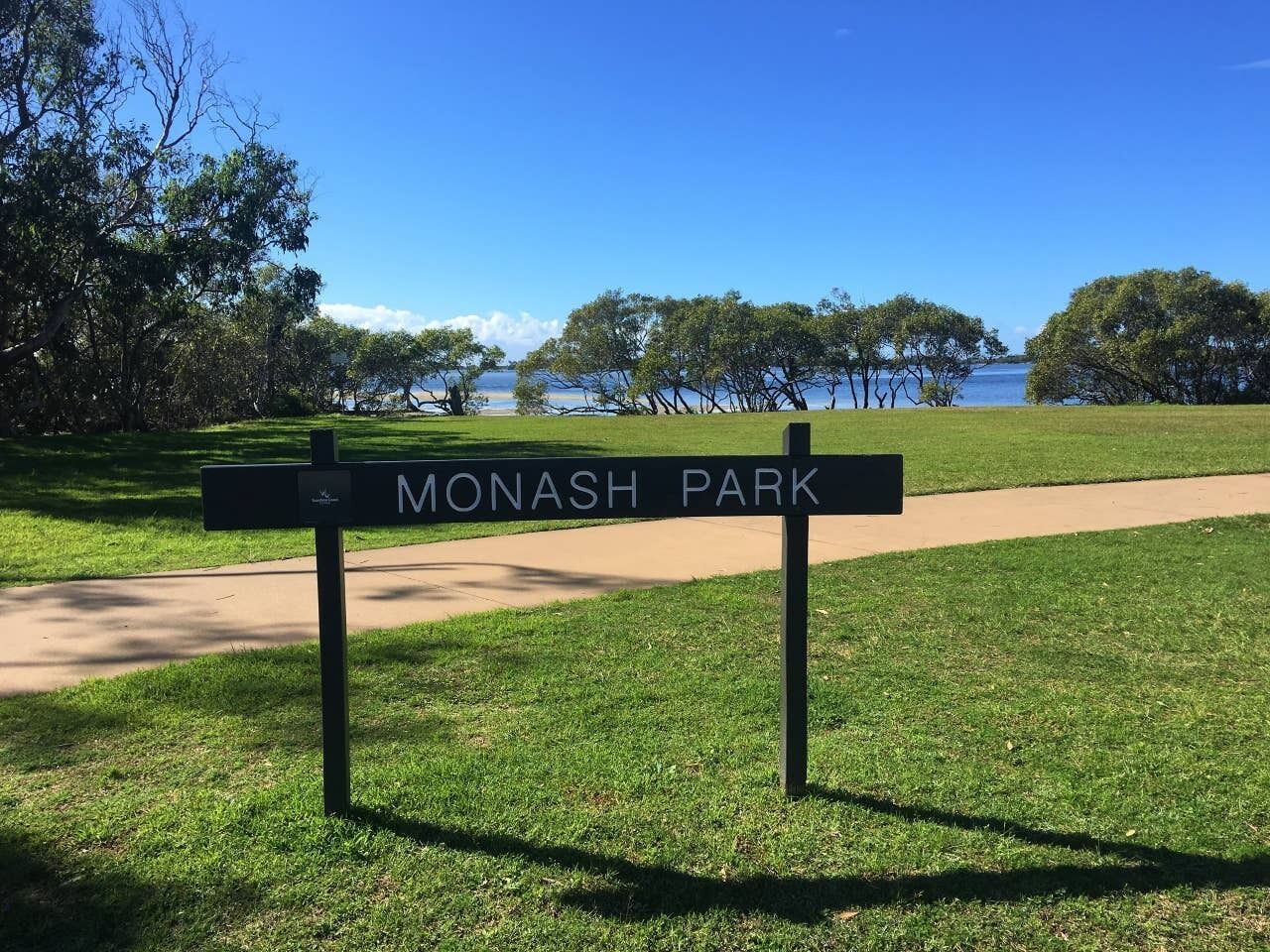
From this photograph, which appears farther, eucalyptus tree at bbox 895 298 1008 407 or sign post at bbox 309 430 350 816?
eucalyptus tree at bbox 895 298 1008 407

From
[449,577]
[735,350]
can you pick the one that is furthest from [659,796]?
[735,350]

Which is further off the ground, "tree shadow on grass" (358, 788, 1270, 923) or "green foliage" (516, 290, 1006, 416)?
"green foliage" (516, 290, 1006, 416)

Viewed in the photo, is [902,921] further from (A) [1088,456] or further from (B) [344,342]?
(B) [344,342]

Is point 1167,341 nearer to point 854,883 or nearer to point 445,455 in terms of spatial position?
point 445,455

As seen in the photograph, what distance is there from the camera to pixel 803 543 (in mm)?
3238

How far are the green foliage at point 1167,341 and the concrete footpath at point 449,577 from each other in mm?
36015

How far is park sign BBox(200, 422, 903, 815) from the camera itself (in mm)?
2934

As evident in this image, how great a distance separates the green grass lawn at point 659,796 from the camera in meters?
2.60

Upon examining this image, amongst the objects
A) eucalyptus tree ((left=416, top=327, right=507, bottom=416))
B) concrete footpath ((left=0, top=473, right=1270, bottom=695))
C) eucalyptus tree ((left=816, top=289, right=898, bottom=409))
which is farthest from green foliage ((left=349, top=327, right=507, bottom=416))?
concrete footpath ((left=0, top=473, right=1270, bottom=695))

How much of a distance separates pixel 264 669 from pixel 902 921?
3340 millimetres

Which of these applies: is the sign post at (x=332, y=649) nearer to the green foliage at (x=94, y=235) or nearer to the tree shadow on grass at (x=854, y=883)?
the tree shadow on grass at (x=854, y=883)

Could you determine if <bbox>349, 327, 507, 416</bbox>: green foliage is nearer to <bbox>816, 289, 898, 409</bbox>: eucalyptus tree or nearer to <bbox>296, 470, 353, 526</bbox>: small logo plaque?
<bbox>816, 289, 898, 409</bbox>: eucalyptus tree

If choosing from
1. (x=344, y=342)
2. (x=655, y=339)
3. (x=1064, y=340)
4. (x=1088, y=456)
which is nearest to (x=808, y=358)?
(x=655, y=339)

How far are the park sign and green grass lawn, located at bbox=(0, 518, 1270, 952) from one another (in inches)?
16.8
